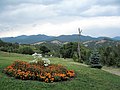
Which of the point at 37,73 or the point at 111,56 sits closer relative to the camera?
the point at 37,73

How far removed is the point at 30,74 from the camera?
52.2ft

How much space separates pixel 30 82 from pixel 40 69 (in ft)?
6.63

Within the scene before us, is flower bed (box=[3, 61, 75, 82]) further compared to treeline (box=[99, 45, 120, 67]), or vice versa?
treeline (box=[99, 45, 120, 67])

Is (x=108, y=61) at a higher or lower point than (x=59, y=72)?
lower

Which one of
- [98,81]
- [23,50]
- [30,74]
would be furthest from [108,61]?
[30,74]

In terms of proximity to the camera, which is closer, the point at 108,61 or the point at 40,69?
the point at 40,69

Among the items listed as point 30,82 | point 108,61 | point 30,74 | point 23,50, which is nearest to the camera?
point 30,82

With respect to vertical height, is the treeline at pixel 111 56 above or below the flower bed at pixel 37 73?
below

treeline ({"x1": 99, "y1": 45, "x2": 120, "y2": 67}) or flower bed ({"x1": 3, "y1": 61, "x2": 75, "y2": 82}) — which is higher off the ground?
flower bed ({"x1": 3, "y1": 61, "x2": 75, "y2": 82})

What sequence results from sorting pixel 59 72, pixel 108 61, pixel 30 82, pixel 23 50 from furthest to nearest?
1. pixel 23 50
2. pixel 108 61
3. pixel 59 72
4. pixel 30 82

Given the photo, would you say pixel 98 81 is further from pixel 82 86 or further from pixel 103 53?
pixel 103 53

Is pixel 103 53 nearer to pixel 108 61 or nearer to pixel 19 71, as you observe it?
pixel 108 61

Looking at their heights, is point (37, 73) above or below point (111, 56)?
above

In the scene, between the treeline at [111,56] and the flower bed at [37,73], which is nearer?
the flower bed at [37,73]
